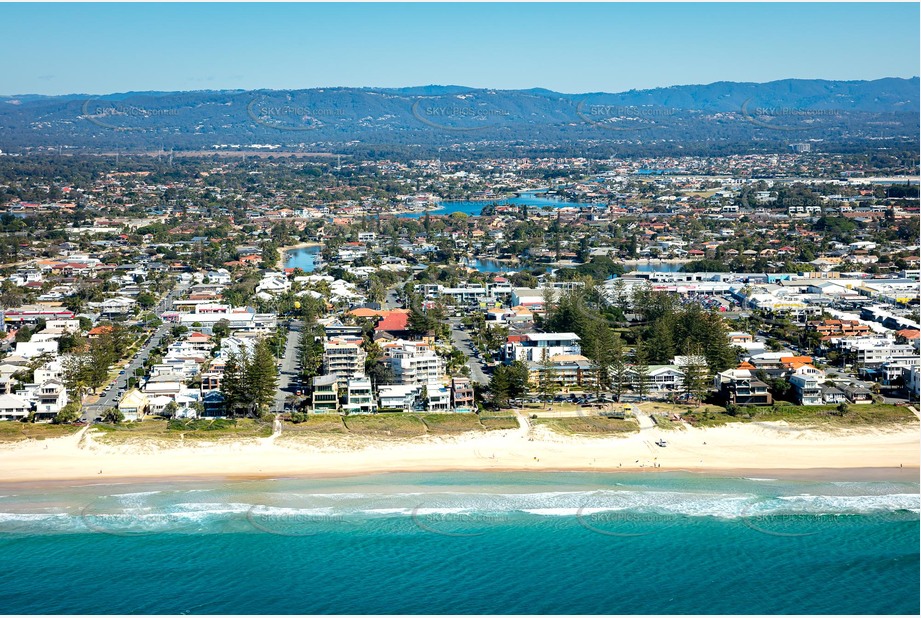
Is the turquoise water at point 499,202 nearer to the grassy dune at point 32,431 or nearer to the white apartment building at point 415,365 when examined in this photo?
the white apartment building at point 415,365

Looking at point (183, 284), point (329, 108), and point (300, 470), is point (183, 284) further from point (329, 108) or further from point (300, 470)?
point (329, 108)

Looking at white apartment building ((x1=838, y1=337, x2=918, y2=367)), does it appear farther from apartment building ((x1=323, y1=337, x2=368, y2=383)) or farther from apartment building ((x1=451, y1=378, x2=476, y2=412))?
apartment building ((x1=323, y1=337, x2=368, y2=383))

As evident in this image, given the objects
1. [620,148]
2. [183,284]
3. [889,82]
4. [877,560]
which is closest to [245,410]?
[877,560]

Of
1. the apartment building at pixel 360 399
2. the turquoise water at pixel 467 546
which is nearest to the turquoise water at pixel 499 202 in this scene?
the apartment building at pixel 360 399

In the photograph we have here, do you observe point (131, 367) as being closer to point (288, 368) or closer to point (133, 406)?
point (288, 368)

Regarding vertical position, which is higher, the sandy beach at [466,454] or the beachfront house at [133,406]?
the beachfront house at [133,406]

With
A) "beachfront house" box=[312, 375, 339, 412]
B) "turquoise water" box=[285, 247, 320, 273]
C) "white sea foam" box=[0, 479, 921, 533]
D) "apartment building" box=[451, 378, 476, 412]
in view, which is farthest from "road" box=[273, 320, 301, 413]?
"turquoise water" box=[285, 247, 320, 273]
